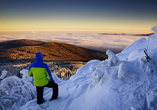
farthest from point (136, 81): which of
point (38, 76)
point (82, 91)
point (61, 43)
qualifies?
point (61, 43)

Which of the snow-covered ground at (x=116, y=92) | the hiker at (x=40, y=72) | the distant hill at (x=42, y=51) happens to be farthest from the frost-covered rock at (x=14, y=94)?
the distant hill at (x=42, y=51)

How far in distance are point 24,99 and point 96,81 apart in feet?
8.63

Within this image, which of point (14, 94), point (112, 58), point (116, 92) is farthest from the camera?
point (14, 94)

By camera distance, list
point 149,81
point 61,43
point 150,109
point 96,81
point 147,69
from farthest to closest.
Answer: point 61,43 → point 96,81 → point 147,69 → point 149,81 → point 150,109

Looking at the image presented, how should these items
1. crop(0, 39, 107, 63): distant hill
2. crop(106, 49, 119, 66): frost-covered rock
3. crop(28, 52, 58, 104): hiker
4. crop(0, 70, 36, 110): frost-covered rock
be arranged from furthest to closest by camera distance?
crop(0, 39, 107, 63): distant hill < crop(106, 49, 119, 66): frost-covered rock < crop(0, 70, 36, 110): frost-covered rock < crop(28, 52, 58, 104): hiker

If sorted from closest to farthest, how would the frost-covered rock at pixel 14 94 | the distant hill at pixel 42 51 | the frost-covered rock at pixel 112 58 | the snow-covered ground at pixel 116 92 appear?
1. the snow-covered ground at pixel 116 92
2. the frost-covered rock at pixel 14 94
3. the frost-covered rock at pixel 112 58
4. the distant hill at pixel 42 51

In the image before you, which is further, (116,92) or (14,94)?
(14,94)

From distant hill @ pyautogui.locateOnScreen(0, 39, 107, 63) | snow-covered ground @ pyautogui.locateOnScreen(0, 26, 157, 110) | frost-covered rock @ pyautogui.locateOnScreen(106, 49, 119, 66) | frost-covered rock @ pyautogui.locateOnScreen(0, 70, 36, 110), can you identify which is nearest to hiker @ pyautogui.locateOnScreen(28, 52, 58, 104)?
snow-covered ground @ pyautogui.locateOnScreen(0, 26, 157, 110)

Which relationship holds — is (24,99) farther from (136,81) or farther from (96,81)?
(136,81)

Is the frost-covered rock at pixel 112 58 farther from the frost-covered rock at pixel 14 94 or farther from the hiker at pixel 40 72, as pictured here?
the frost-covered rock at pixel 14 94

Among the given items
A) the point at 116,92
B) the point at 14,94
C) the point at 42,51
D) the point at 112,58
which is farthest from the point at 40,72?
the point at 42,51

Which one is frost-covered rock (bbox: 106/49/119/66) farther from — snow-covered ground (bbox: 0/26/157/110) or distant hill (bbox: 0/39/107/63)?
distant hill (bbox: 0/39/107/63)

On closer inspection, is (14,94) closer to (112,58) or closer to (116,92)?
(116,92)

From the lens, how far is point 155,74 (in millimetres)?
2357
